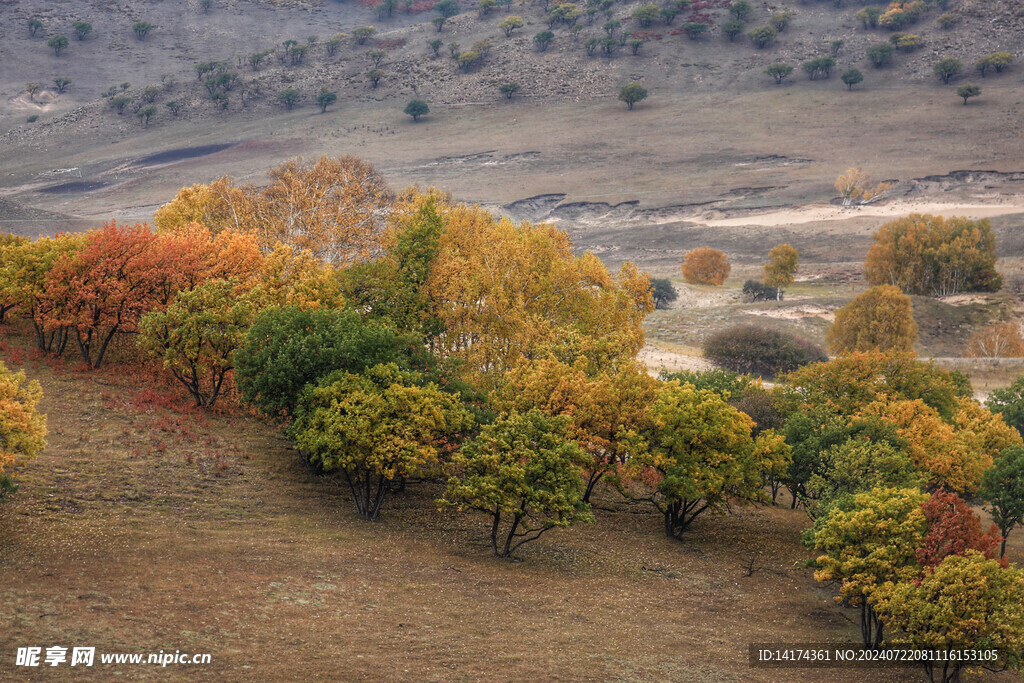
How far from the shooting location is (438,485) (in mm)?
43062

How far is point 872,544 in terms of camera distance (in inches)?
1212

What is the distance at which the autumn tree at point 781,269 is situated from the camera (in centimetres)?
Answer: 11319

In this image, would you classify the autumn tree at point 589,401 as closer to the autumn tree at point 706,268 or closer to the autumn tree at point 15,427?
the autumn tree at point 15,427

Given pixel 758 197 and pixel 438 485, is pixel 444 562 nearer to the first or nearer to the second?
pixel 438 485

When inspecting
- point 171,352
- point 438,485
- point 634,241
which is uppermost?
point 171,352

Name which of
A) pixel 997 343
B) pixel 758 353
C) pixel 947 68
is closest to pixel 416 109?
pixel 947 68

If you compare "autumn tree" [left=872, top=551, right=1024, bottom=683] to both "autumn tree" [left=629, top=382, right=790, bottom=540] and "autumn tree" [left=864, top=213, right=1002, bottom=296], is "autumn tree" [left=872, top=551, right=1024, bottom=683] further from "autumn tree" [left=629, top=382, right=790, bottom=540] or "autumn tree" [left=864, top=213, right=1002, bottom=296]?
"autumn tree" [left=864, top=213, right=1002, bottom=296]

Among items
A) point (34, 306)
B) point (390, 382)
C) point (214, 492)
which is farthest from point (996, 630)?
point (34, 306)

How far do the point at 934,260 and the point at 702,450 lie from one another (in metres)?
82.8

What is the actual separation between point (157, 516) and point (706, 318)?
248ft

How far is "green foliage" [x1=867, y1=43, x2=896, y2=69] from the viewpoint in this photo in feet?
641

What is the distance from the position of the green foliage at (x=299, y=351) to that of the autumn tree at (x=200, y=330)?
1.64 meters

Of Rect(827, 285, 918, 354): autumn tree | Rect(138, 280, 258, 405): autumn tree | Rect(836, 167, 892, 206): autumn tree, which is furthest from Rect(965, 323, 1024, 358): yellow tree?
Rect(138, 280, 258, 405): autumn tree

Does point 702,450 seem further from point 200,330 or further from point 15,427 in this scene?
point 15,427
